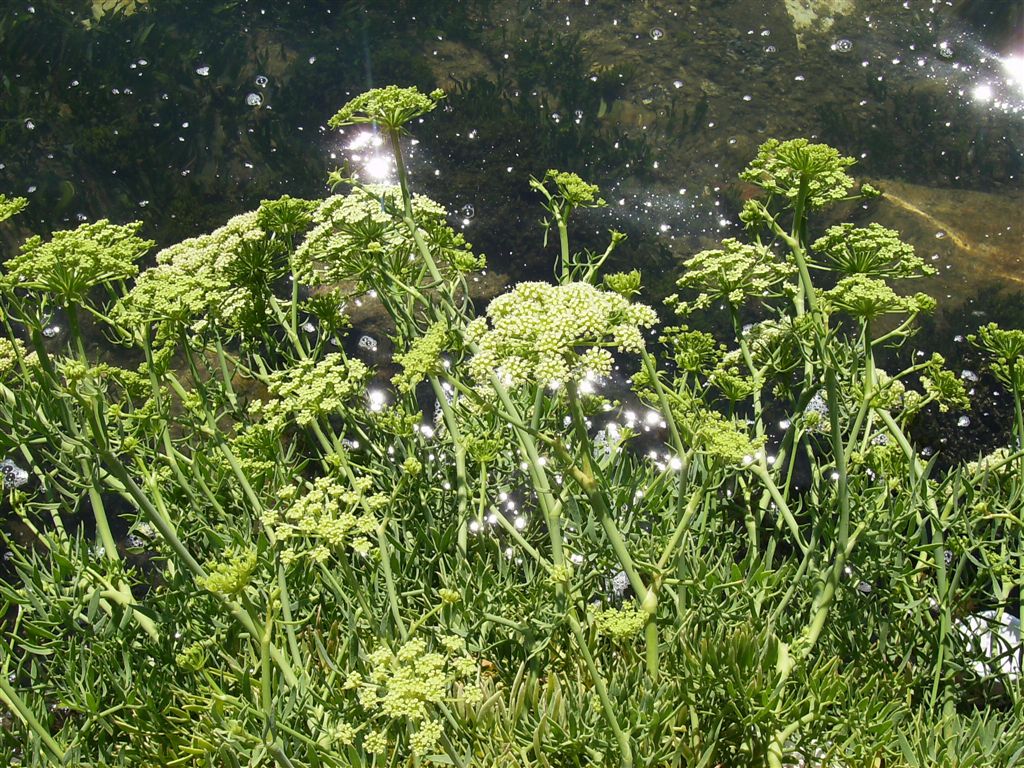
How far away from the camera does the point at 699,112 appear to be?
5.58 metres

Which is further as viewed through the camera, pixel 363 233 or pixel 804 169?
pixel 363 233

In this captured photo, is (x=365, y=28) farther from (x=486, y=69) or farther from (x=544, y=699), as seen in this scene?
(x=544, y=699)

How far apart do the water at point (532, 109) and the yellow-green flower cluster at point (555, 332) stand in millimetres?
3044

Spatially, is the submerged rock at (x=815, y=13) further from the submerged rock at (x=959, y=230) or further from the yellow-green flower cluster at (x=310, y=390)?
the yellow-green flower cluster at (x=310, y=390)

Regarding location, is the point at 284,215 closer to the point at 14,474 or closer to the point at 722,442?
the point at 722,442

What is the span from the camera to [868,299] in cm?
208

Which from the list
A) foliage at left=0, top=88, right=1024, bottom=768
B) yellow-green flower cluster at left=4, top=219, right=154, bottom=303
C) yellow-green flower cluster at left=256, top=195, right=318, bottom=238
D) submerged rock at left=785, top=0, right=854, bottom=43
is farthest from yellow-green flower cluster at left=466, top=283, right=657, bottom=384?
submerged rock at left=785, top=0, right=854, bottom=43

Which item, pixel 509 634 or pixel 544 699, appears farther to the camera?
pixel 509 634

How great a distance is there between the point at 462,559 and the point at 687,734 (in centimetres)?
73

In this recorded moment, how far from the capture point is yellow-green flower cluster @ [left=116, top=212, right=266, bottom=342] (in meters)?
2.37

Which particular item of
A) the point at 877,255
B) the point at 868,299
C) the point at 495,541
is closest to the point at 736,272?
the point at 877,255

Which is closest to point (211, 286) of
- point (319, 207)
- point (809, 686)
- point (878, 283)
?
point (319, 207)

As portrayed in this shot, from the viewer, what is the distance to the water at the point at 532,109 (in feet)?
17.1

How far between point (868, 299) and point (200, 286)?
1.61m
